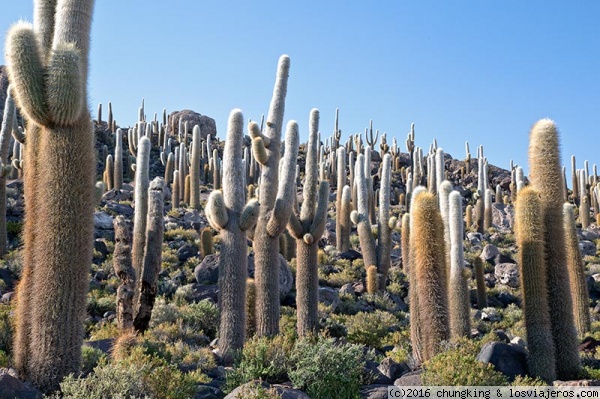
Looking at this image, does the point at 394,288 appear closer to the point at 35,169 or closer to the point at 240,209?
the point at 240,209

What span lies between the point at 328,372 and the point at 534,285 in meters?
3.76

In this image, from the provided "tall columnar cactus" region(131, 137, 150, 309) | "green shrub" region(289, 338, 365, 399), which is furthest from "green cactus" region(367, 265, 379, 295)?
"green shrub" region(289, 338, 365, 399)

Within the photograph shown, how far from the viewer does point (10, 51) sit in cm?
762

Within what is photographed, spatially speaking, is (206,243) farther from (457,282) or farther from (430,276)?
(430,276)

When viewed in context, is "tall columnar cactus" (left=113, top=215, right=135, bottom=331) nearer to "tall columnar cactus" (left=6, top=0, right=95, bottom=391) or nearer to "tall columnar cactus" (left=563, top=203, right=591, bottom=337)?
"tall columnar cactus" (left=6, top=0, right=95, bottom=391)

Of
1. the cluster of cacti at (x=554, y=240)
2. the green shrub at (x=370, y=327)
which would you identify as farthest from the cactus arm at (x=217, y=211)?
the cluster of cacti at (x=554, y=240)

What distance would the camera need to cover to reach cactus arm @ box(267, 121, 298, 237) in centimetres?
1236

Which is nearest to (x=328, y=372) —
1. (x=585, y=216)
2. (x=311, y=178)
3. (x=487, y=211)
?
(x=311, y=178)

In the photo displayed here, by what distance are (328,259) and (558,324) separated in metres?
12.9

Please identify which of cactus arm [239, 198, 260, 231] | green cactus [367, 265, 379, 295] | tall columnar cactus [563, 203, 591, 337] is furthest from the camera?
green cactus [367, 265, 379, 295]

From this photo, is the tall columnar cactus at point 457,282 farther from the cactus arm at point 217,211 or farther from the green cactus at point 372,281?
the green cactus at point 372,281

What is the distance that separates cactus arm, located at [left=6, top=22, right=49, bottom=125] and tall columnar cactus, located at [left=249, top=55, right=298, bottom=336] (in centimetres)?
547

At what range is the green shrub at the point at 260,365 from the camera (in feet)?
28.3

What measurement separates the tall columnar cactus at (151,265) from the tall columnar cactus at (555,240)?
7.18 metres
